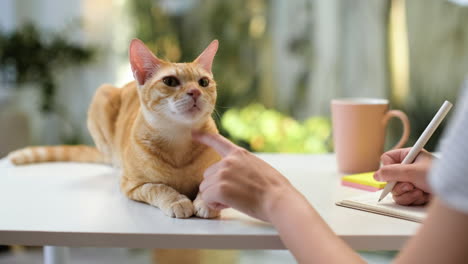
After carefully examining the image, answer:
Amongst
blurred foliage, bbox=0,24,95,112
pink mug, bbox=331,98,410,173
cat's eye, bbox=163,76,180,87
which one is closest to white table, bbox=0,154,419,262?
pink mug, bbox=331,98,410,173

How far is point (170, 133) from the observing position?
91 cm

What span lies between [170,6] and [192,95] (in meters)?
2.41

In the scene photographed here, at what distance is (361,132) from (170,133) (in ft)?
1.54

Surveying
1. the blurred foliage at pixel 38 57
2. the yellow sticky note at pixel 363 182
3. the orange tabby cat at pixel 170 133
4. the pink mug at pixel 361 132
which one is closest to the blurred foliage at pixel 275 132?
the blurred foliage at pixel 38 57

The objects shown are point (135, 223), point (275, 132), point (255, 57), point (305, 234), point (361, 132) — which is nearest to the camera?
point (305, 234)

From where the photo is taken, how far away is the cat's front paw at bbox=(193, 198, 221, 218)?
0.82 m

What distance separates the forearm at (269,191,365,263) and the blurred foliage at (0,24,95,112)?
2545 mm

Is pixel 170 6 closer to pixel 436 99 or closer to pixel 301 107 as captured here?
pixel 301 107

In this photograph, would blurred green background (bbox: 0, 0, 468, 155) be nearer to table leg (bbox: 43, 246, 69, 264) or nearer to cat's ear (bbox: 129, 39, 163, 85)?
table leg (bbox: 43, 246, 69, 264)

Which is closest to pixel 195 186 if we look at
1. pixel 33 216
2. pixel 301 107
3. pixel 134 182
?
pixel 134 182

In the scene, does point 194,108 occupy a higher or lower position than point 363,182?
higher

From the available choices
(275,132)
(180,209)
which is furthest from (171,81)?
(275,132)

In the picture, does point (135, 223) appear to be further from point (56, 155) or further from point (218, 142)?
point (56, 155)

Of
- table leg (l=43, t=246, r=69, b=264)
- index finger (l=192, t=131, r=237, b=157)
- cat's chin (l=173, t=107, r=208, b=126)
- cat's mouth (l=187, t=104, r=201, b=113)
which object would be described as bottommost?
table leg (l=43, t=246, r=69, b=264)
